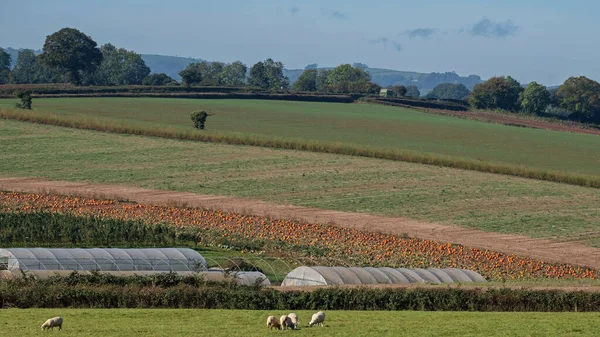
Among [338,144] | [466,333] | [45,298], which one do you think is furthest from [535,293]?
[338,144]

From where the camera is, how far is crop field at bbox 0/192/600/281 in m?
44.8

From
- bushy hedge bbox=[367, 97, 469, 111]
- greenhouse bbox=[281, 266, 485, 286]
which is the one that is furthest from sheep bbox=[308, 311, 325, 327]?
bushy hedge bbox=[367, 97, 469, 111]

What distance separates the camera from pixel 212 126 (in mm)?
100938

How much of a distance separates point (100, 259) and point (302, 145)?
4699cm

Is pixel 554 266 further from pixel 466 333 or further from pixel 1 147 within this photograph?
pixel 1 147

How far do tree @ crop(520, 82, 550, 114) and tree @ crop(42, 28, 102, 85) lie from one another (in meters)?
67.6

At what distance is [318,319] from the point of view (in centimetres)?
2584

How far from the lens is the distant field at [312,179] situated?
59969mm

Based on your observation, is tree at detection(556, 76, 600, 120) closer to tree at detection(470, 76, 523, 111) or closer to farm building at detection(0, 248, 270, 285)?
tree at detection(470, 76, 523, 111)

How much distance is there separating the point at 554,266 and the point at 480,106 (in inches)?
4654

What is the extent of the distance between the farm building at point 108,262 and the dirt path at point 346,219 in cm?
1462

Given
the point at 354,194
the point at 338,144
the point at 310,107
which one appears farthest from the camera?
the point at 310,107

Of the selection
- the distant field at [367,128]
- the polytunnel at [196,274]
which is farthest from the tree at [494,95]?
the polytunnel at [196,274]

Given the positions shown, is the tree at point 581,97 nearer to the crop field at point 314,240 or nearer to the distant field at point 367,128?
the distant field at point 367,128
